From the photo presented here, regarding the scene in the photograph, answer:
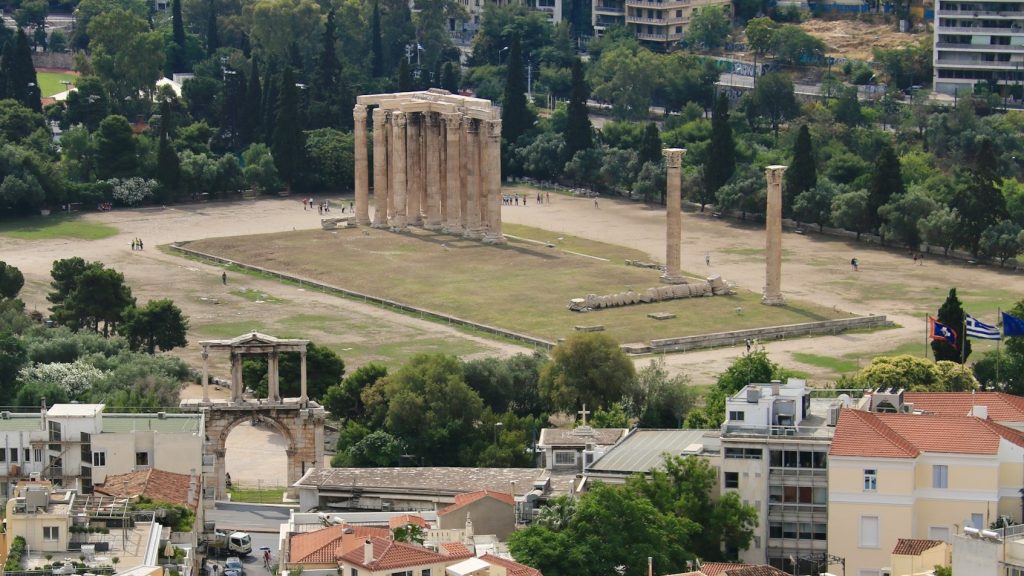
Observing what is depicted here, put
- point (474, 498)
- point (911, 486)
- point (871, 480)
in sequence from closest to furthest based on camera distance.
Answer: point (911, 486)
point (871, 480)
point (474, 498)

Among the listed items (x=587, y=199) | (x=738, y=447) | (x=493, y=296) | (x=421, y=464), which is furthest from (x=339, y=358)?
(x=587, y=199)

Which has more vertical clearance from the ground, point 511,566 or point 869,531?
point 511,566

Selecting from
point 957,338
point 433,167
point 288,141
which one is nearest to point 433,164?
point 433,167

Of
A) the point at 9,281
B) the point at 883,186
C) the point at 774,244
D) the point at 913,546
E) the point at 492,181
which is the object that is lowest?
the point at 9,281

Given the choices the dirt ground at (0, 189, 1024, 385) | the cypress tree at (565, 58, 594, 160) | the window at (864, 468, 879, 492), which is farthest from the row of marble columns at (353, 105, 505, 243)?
the window at (864, 468, 879, 492)

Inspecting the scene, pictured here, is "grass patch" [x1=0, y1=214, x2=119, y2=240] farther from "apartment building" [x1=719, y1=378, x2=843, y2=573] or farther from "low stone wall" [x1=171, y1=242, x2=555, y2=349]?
"apartment building" [x1=719, y1=378, x2=843, y2=573]

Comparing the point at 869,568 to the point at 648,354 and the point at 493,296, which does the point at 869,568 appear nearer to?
the point at 648,354

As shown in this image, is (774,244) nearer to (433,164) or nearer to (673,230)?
(673,230)
